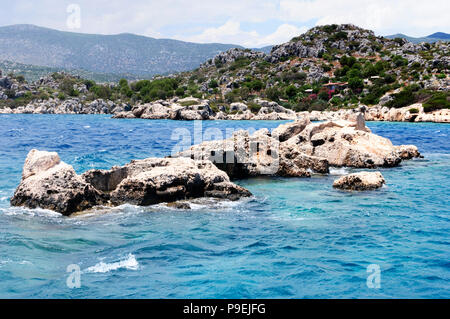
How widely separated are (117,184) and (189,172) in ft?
8.44

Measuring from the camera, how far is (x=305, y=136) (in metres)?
21.4

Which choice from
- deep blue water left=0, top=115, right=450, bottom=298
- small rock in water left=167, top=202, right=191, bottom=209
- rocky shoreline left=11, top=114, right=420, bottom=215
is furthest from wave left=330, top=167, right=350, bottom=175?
small rock in water left=167, top=202, right=191, bottom=209

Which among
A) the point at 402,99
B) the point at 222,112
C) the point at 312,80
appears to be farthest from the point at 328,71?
the point at 402,99

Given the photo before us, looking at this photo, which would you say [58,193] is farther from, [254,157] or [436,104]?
[436,104]

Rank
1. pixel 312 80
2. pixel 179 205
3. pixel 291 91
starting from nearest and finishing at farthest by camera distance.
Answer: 1. pixel 179 205
2. pixel 291 91
3. pixel 312 80

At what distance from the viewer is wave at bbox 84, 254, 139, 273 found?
6.98 m

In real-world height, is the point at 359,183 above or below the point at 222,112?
below

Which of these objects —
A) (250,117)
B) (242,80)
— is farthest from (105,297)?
(242,80)

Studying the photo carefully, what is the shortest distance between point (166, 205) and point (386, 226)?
5.94 metres

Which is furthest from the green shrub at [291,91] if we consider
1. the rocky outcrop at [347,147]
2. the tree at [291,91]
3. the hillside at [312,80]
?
the rocky outcrop at [347,147]

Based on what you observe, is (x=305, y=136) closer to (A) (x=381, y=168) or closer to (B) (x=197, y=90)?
(A) (x=381, y=168)

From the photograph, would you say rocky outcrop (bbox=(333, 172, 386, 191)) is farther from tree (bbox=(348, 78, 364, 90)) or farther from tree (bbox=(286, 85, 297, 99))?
tree (bbox=(286, 85, 297, 99))

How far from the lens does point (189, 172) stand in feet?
40.3

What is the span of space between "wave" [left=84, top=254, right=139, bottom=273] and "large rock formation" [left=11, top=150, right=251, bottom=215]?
3.82 m
